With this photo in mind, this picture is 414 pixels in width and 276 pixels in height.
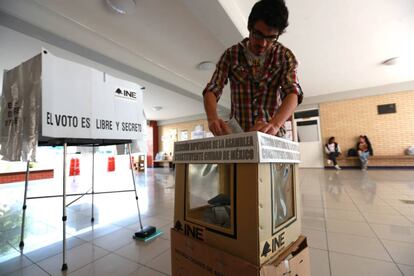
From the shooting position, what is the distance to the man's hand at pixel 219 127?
63 cm

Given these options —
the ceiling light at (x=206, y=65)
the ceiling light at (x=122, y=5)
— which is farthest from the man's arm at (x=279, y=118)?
the ceiling light at (x=206, y=65)

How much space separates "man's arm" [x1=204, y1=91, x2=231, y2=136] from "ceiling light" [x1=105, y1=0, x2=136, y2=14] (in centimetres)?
236

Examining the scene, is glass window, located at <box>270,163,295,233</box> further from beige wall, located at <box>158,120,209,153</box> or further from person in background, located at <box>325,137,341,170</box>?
beige wall, located at <box>158,120,209,153</box>

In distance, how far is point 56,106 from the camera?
3.67ft

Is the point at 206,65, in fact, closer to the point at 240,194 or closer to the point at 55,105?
the point at 55,105

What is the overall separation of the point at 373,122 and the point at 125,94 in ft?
24.6

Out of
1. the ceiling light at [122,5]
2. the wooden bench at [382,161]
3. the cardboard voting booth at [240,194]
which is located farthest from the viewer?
the wooden bench at [382,161]

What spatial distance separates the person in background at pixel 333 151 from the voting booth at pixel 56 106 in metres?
6.73

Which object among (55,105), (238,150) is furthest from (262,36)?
A: (55,105)

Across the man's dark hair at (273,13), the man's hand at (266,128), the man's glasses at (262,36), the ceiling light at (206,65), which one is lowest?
the man's hand at (266,128)

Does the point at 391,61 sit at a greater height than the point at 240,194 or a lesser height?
greater

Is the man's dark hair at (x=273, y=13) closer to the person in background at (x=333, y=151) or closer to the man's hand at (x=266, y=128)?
the man's hand at (x=266, y=128)

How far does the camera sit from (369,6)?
2658 millimetres

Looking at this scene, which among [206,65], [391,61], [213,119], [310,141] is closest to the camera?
[213,119]
